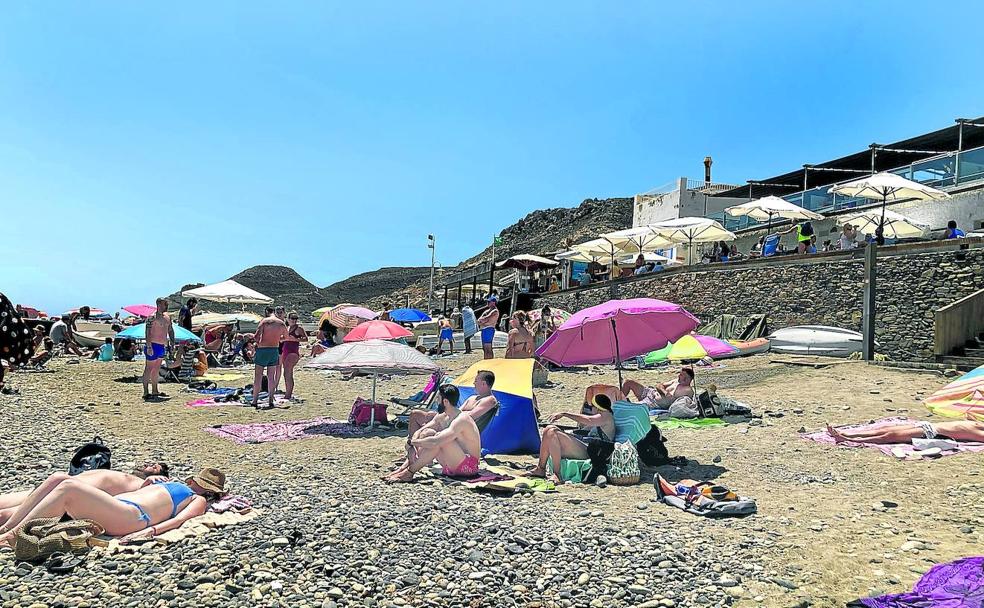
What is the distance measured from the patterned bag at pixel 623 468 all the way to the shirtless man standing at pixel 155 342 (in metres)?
7.64

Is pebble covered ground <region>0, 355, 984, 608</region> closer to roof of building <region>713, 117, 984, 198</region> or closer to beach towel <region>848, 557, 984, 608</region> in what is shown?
beach towel <region>848, 557, 984, 608</region>

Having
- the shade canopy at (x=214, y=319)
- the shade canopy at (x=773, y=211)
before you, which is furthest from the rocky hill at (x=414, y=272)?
the shade canopy at (x=773, y=211)

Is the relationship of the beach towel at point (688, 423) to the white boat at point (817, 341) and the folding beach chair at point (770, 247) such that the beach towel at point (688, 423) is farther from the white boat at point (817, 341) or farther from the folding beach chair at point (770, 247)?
the folding beach chair at point (770, 247)

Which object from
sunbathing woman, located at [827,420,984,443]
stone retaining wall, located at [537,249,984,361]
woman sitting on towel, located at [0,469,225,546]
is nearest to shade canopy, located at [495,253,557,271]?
stone retaining wall, located at [537,249,984,361]

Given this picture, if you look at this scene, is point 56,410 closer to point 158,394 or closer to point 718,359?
point 158,394

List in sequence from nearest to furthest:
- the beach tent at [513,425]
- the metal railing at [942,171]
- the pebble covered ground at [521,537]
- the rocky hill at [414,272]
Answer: the pebble covered ground at [521,537]
the beach tent at [513,425]
the metal railing at [942,171]
the rocky hill at [414,272]

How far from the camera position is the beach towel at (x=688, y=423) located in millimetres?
8766

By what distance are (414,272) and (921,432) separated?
5121cm

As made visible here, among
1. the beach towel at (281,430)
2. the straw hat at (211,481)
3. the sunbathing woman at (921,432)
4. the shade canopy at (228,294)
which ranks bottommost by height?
the beach towel at (281,430)

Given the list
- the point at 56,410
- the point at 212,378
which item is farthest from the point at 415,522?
the point at 212,378

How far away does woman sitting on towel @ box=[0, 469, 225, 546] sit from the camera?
13.2ft

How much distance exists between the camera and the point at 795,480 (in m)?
6.02

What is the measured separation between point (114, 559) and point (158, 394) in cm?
838

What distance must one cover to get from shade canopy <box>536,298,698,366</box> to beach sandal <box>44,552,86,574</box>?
16.9 ft
